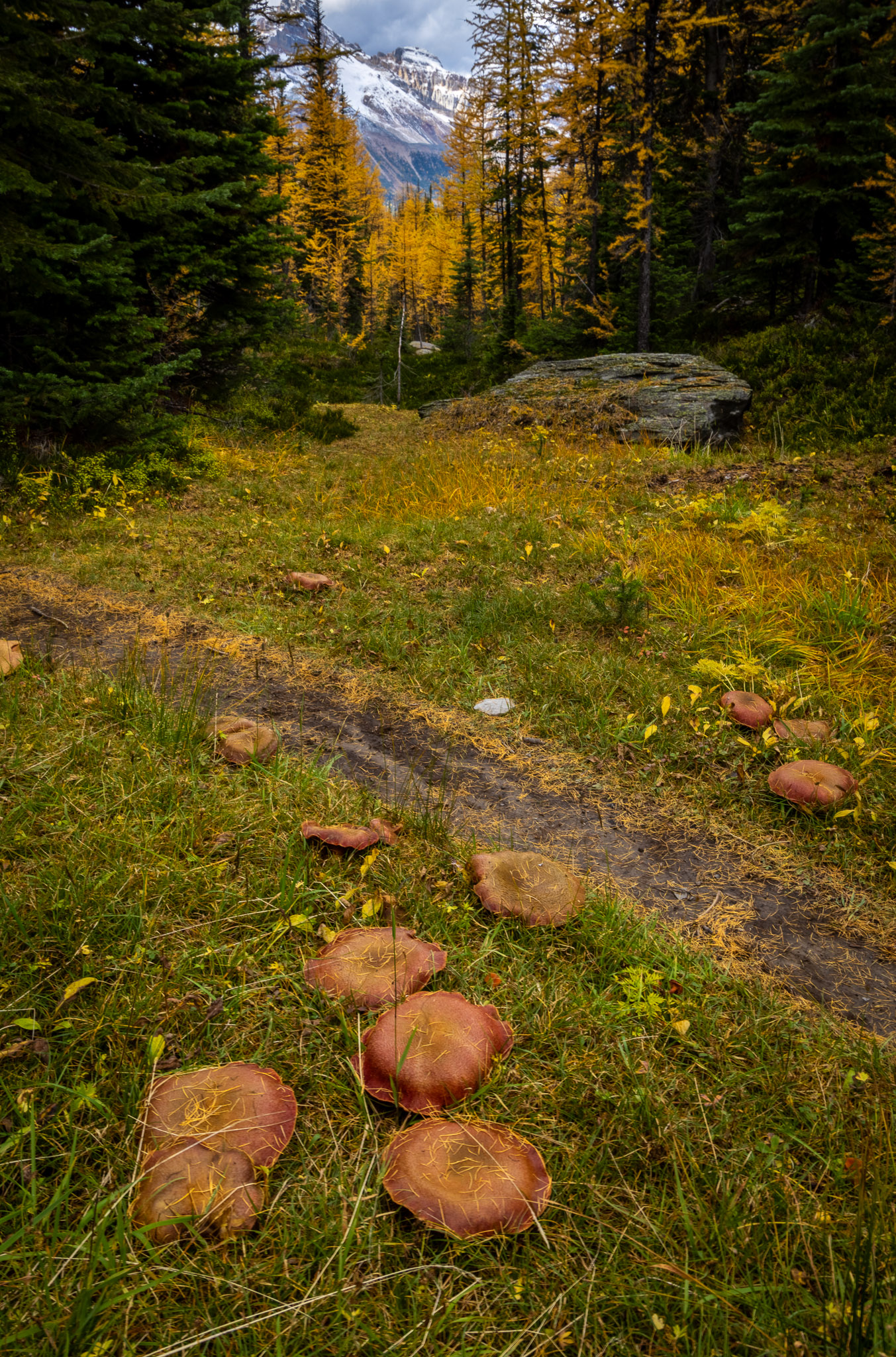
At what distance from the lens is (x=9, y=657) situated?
3.20 meters

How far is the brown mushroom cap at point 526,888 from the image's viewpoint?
210cm

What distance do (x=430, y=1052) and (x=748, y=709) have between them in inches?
101

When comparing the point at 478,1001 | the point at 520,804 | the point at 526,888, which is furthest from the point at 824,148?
the point at 478,1001

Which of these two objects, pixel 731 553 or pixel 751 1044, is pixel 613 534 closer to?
pixel 731 553

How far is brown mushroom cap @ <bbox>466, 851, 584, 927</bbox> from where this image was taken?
82.6 inches

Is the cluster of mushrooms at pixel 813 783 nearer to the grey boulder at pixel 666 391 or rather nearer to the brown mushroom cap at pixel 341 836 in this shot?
the brown mushroom cap at pixel 341 836

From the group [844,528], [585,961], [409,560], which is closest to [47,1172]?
[585,961]

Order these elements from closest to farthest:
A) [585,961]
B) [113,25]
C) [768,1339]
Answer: [768,1339] → [585,961] → [113,25]

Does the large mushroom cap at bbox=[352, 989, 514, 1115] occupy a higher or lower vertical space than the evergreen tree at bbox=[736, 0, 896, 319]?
lower

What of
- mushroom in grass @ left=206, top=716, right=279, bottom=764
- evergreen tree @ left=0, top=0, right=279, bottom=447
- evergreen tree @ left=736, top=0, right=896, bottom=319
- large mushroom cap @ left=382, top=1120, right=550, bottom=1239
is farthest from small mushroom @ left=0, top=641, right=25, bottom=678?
evergreen tree @ left=736, top=0, right=896, bottom=319

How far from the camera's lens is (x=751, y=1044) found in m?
1.79

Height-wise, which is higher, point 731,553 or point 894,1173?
point 731,553

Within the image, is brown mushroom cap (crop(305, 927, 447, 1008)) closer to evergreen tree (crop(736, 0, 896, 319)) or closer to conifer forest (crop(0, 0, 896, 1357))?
conifer forest (crop(0, 0, 896, 1357))

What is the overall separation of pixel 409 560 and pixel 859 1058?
4913 millimetres
